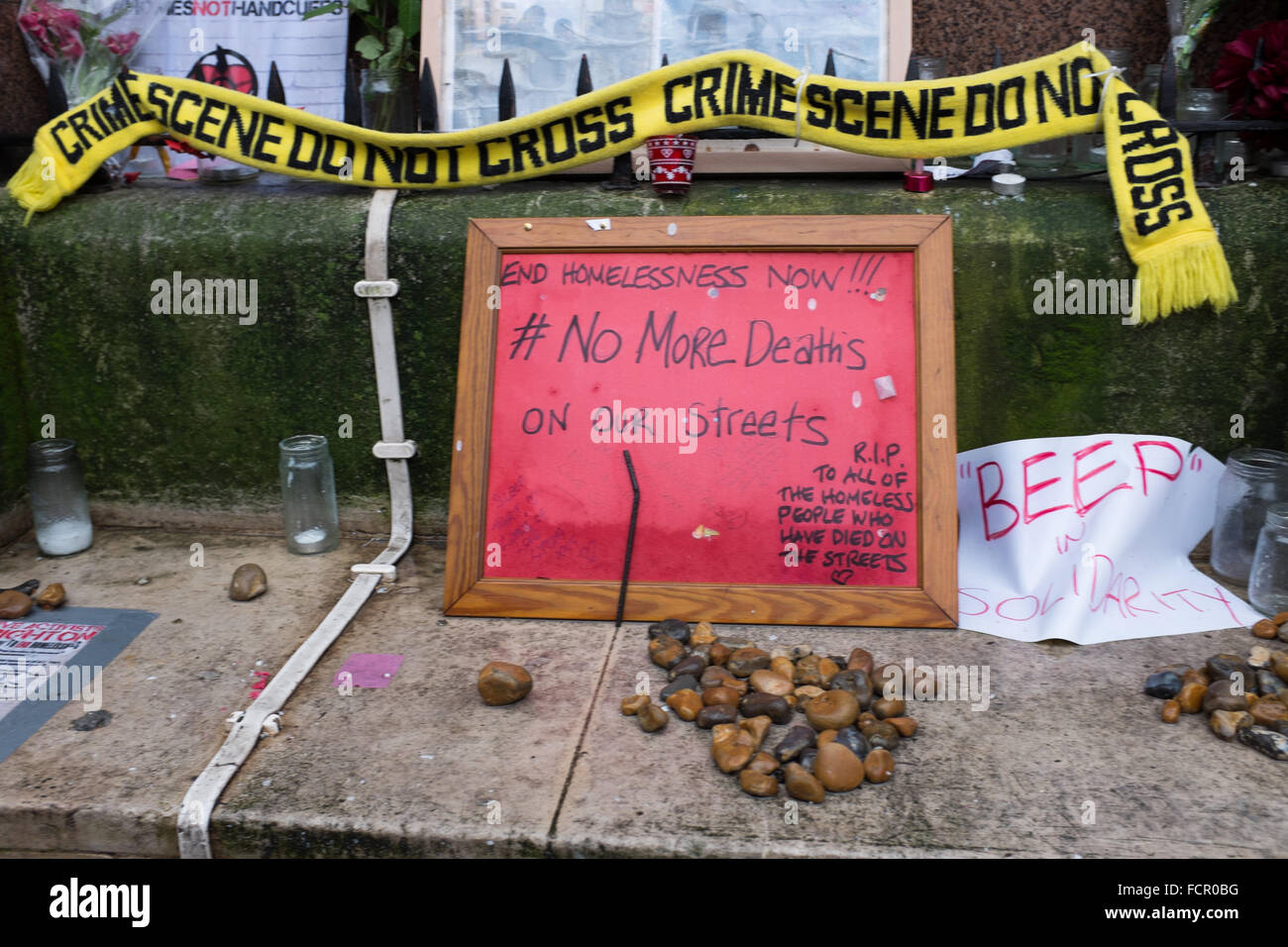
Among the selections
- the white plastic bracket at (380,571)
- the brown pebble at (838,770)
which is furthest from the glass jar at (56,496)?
the brown pebble at (838,770)

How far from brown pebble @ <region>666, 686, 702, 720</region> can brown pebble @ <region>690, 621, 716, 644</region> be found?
0.23 m

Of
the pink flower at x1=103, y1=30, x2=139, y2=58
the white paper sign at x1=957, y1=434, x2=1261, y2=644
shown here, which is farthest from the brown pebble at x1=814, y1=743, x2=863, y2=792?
the pink flower at x1=103, y1=30, x2=139, y2=58

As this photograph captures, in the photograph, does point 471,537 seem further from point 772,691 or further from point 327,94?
point 327,94

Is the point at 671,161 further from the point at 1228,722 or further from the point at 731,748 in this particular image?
the point at 1228,722

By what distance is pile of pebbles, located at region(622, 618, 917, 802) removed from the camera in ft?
6.02

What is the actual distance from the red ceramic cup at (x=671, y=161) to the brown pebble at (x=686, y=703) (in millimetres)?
1313

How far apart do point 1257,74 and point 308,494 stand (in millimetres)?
2751

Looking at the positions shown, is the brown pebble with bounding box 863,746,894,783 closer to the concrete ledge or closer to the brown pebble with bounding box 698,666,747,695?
the concrete ledge

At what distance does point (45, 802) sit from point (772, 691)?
4.40 feet

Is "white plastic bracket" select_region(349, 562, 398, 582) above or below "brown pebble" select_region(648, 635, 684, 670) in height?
above

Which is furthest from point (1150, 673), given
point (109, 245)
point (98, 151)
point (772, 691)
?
point (98, 151)

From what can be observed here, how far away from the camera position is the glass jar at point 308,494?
111 inches

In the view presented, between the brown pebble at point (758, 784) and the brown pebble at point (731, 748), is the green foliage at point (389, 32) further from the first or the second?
the brown pebble at point (758, 784)

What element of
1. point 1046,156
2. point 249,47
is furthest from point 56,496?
point 1046,156
